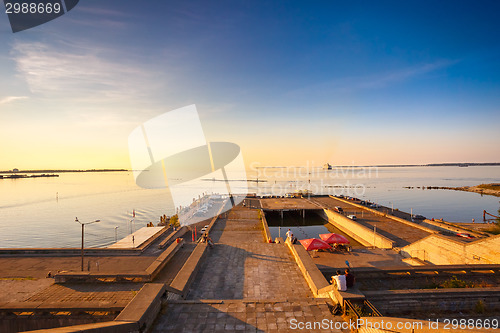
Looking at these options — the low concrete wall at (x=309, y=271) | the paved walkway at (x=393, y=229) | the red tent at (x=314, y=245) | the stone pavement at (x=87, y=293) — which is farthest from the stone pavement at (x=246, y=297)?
the paved walkway at (x=393, y=229)

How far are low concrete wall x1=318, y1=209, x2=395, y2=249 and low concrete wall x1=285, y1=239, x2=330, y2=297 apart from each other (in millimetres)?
18100

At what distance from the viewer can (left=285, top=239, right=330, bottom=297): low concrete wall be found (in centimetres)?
1039

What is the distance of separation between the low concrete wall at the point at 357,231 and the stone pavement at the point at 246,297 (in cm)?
1800

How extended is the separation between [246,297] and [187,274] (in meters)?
3.08

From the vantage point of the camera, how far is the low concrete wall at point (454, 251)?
1608 cm

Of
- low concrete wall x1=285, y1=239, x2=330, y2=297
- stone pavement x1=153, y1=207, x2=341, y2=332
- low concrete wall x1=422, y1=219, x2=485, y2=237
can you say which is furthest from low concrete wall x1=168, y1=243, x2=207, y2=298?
low concrete wall x1=422, y1=219, x2=485, y2=237

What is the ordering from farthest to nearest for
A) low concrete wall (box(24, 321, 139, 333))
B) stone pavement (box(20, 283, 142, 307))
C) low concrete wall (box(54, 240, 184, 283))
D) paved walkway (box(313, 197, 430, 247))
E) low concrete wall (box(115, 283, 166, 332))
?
paved walkway (box(313, 197, 430, 247)), low concrete wall (box(54, 240, 184, 283)), stone pavement (box(20, 283, 142, 307)), low concrete wall (box(115, 283, 166, 332)), low concrete wall (box(24, 321, 139, 333))

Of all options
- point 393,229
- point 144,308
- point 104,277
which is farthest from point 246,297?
point 393,229

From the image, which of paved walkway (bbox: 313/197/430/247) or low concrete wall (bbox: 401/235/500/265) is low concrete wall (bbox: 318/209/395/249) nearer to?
paved walkway (bbox: 313/197/430/247)

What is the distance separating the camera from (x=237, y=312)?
330 inches

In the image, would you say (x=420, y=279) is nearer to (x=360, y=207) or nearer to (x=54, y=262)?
(x=54, y=262)

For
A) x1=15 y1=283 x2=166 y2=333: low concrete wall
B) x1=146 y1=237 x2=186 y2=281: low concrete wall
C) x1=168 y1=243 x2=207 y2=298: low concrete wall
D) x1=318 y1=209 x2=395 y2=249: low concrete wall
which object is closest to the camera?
x1=15 y1=283 x2=166 y2=333: low concrete wall

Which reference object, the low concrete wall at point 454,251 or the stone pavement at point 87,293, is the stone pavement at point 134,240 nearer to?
the stone pavement at point 87,293

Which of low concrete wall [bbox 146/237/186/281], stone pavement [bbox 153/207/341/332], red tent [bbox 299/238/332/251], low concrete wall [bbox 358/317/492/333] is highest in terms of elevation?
low concrete wall [bbox 358/317/492/333]
